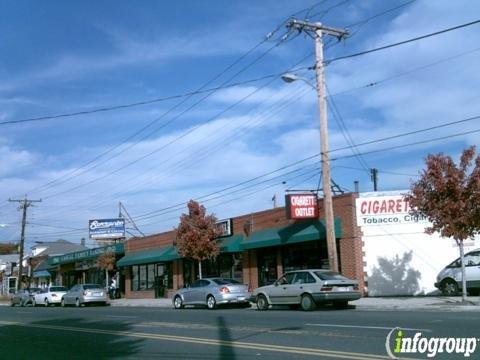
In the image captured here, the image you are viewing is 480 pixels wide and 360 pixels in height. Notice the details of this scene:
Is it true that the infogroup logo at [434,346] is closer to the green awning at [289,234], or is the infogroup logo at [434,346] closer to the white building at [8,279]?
the green awning at [289,234]

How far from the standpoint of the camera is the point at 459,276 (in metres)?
23.8

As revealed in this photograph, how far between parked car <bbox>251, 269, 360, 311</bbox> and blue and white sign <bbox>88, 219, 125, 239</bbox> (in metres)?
34.0

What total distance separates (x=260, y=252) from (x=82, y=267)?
27.5 meters

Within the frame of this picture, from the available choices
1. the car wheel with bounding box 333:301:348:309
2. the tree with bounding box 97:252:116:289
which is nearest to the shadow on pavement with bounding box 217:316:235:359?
the car wheel with bounding box 333:301:348:309

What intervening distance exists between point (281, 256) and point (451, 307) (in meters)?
12.6

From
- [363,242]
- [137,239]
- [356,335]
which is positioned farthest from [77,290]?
[356,335]

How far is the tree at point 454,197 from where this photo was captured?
67.3 feet

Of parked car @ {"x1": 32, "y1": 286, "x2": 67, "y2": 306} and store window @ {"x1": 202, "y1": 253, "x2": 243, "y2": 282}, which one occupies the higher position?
store window @ {"x1": 202, "y1": 253, "x2": 243, "y2": 282}

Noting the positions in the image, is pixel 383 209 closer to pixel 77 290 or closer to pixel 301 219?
pixel 301 219

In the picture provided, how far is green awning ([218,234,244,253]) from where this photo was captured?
32.8m

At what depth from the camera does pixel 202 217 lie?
33.8m

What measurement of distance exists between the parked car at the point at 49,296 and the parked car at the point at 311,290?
21088 mm

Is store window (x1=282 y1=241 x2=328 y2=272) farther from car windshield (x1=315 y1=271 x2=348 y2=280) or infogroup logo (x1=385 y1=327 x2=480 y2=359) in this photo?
infogroup logo (x1=385 y1=327 x2=480 y2=359)

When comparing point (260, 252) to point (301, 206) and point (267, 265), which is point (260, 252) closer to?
point (267, 265)
